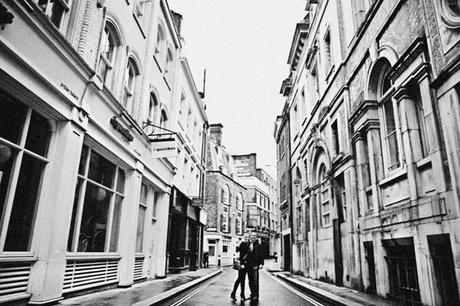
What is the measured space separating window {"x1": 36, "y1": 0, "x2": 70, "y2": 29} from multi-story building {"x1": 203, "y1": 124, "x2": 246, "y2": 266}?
29.7m

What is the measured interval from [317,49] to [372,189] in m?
9.68

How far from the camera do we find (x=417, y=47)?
275 inches

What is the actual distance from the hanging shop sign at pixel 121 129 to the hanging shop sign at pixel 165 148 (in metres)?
1.23

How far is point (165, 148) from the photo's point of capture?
455 inches

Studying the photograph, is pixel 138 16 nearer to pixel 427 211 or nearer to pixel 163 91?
pixel 163 91

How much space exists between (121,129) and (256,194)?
47878 mm

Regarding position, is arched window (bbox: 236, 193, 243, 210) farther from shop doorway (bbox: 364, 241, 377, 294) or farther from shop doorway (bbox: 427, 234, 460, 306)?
shop doorway (bbox: 427, 234, 460, 306)

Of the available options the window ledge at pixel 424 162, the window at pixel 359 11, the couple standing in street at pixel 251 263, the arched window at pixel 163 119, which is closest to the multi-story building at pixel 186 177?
the arched window at pixel 163 119

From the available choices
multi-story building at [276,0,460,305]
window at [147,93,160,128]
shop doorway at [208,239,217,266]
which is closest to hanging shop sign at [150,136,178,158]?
window at [147,93,160,128]

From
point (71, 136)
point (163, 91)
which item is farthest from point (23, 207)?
point (163, 91)

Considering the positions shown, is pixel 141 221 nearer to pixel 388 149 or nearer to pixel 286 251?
pixel 388 149

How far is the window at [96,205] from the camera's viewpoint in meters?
7.86

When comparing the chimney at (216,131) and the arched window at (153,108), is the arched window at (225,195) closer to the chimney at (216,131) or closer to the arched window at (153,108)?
the chimney at (216,131)

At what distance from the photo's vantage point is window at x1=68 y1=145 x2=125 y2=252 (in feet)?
25.8
